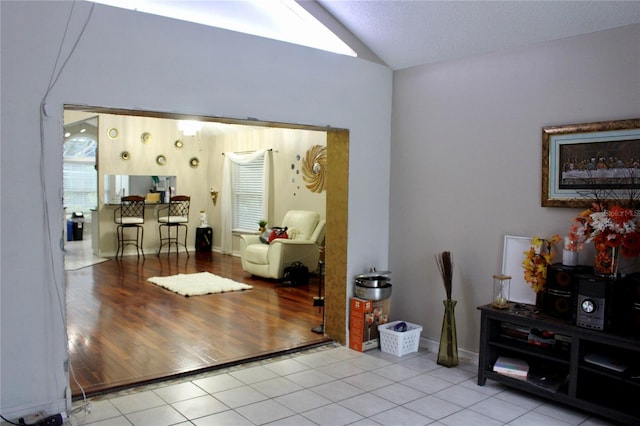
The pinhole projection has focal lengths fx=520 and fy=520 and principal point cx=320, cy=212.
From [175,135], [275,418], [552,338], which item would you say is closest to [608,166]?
[552,338]

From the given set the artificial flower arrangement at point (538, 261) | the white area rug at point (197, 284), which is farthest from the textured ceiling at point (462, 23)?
the white area rug at point (197, 284)

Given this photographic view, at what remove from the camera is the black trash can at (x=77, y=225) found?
40.1ft

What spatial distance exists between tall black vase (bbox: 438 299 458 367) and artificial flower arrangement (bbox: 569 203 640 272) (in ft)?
3.79

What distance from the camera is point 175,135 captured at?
10.2 metres

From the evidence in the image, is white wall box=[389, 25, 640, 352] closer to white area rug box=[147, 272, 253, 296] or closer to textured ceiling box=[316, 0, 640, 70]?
textured ceiling box=[316, 0, 640, 70]

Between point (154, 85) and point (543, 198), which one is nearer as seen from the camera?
point (154, 85)

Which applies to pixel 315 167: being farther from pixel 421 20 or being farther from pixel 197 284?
pixel 421 20

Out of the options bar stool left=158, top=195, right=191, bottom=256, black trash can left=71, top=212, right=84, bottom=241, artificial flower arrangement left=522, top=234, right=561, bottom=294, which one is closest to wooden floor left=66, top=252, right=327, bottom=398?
artificial flower arrangement left=522, top=234, right=561, bottom=294

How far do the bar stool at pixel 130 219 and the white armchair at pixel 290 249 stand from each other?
2.76 m

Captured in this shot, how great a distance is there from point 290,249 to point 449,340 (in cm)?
350

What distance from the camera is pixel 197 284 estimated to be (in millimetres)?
7043

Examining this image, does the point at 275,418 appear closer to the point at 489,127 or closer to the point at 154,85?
the point at 154,85

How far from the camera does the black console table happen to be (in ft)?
10.1

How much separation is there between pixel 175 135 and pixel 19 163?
743cm
